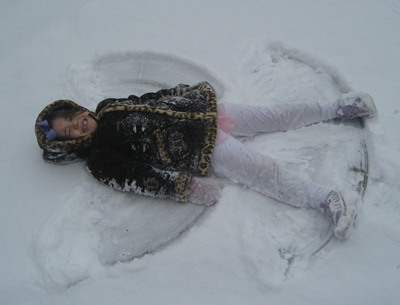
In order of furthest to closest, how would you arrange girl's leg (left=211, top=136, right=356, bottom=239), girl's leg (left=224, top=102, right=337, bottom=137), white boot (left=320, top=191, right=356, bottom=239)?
girl's leg (left=224, top=102, right=337, bottom=137) < girl's leg (left=211, top=136, right=356, bottom=239) < white boot (left=320, top=191, right=356, bottom=239)

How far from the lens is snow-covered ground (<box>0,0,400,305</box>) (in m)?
1.56

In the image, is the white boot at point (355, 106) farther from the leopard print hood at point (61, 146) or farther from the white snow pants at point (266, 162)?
the leopard print hood at point (61, 146)

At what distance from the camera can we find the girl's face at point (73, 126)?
179 cm

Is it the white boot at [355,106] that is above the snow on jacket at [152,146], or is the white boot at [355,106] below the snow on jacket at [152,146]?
above

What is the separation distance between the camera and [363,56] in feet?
7.48

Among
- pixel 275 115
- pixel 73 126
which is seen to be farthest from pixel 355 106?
pixel 73 126

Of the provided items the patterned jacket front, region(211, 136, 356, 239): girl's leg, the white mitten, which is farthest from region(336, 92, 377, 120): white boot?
the white mitten

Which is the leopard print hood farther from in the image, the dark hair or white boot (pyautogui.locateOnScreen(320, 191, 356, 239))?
white boot (pyautogui.locateOnScreen(320, 191, 356, 239))

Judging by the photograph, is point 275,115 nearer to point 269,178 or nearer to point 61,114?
point 269,178

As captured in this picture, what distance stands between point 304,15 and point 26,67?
2.16 metres

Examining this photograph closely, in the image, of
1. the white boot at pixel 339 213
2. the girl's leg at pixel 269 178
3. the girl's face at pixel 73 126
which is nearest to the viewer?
the white boot at pixel 339 213

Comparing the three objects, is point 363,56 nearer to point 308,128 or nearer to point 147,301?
point 308,128

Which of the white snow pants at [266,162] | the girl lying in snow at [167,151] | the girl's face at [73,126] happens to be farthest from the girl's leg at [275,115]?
the girl's face at [73,126]

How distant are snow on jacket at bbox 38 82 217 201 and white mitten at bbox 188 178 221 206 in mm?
44
